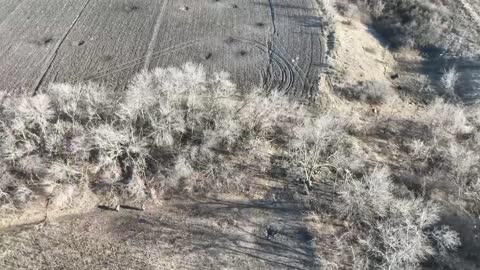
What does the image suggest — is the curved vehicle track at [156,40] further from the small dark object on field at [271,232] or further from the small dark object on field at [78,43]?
the small dark object on field at [271,232]

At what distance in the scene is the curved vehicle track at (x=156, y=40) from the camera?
117 ft

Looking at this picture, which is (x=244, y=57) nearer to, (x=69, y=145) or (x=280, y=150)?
(x=280, y=150)

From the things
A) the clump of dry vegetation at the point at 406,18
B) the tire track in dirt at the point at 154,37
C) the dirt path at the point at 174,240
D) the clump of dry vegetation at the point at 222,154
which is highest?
the clump of dry vegetation at the point at 406,18

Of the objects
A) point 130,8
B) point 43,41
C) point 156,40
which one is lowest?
point 43,41

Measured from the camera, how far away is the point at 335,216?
27.6 metres

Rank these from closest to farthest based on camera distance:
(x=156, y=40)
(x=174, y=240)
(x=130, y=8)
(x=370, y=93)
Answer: (x=174, y=240)
(x=370, y=93)
(x=156, y=40)
(x=130, y=8)

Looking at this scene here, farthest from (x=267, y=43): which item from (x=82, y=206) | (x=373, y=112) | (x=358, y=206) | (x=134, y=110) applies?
(x=82, y=206)

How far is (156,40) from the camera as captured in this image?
127ft

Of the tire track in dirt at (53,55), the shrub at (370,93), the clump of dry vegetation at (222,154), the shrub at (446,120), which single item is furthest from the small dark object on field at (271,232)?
the tire track in dirt at (53,55)

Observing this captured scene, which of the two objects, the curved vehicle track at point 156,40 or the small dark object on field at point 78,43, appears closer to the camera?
the curved vehicle track at point 156,40

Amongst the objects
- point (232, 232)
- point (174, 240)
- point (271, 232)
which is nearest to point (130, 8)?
point (174, 240)

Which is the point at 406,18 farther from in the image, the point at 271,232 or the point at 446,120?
the point at 271,232

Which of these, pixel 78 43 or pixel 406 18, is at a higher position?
pixel 406 18

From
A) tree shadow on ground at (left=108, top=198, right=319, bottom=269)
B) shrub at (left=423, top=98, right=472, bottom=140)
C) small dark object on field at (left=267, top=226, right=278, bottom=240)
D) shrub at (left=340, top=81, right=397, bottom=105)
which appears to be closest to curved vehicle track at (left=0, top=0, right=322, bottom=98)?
shrub at (left=340, top=81, right=397, bottom=105)
